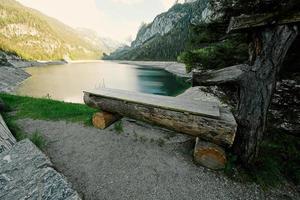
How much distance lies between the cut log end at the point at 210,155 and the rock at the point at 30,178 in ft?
8.23

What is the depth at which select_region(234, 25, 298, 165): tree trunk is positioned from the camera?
3.30 meters

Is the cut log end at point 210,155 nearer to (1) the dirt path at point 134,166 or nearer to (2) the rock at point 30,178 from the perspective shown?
(1) the dirt path at point 134,166

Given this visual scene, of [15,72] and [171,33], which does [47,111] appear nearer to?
[15,72]

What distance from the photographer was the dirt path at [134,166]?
3459mm

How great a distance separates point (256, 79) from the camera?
11.5 ft

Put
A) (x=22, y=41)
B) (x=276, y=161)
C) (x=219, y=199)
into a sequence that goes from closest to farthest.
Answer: (x=219, y=199), (x=276, y=161), (x=22, y=41)

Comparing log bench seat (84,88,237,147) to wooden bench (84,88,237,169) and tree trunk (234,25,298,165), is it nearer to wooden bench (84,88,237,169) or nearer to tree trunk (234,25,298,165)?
wooden bench (84,88,237,169)

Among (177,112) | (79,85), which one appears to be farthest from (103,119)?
(79,85)

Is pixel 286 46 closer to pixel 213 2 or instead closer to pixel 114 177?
pixel 213 2

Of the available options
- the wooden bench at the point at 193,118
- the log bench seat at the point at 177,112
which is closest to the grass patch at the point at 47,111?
the log bench seat at the point at 177,112

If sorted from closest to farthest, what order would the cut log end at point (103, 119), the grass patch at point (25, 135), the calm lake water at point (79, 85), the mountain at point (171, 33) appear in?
1. the grass patch at point (25, 135)
2. the cut log end at point (103, 119)
3. the calm lake water at point (79, 85)
4. the mountain at point (171, 33)

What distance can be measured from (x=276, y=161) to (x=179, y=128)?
233 centimetres

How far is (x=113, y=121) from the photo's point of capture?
19.5ft

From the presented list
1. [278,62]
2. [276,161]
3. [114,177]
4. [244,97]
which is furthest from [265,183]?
[114,177]
